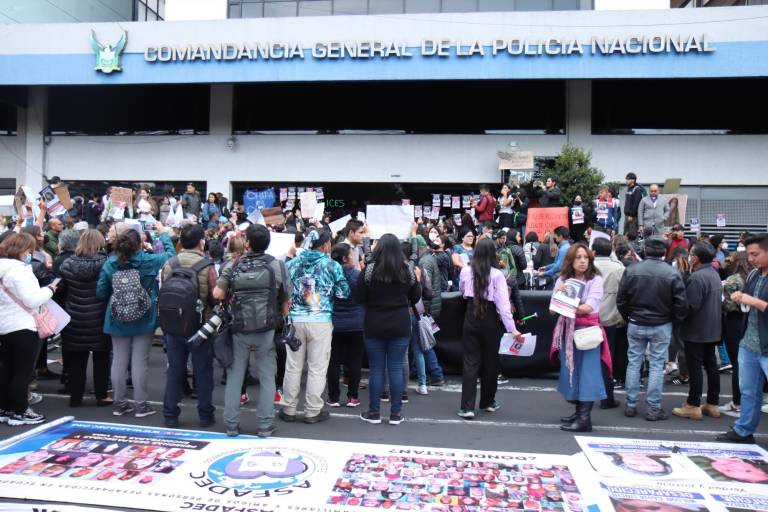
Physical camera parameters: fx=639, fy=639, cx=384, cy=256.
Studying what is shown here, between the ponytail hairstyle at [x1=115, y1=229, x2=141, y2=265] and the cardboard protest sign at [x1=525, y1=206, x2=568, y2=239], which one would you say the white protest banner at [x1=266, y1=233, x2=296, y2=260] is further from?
the cardboard protest sign at [x1=525, y1=206, x2=568, y2=239]

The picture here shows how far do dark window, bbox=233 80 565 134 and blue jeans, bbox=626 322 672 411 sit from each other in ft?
43.7

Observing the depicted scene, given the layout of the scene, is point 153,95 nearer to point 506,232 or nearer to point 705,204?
point 506,232

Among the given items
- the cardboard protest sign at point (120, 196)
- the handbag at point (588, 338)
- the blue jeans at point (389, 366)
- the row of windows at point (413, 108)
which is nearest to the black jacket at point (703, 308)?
the handbag at point (588, 338)

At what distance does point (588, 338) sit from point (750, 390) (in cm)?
150

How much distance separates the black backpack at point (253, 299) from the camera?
5.90 meters

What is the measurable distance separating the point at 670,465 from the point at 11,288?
6.06 meters

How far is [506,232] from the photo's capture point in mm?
11312

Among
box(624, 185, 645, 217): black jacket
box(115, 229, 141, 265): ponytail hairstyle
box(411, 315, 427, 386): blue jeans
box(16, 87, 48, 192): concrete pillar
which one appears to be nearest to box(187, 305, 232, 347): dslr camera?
box(115, 229, 141, 265): ponytail hairstyle

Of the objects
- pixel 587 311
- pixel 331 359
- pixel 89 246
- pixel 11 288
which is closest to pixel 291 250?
pixel 331 359

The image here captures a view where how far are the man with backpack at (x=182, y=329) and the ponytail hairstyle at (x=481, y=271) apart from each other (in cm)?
278

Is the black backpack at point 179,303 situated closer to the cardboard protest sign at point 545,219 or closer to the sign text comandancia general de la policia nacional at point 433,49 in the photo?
the cardboard protest sign at point 545,219

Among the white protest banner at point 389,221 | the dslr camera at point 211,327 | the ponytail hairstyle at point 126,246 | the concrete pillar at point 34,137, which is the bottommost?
the dslr camera at point 211,327

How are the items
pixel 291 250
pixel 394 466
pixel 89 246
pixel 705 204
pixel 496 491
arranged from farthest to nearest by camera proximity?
1. pixel 705 204
2. pixel 291 250
3. pixel 89 246
4. pixel 394 466
5. pixel 496 491

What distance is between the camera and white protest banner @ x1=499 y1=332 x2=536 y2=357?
342 inches
